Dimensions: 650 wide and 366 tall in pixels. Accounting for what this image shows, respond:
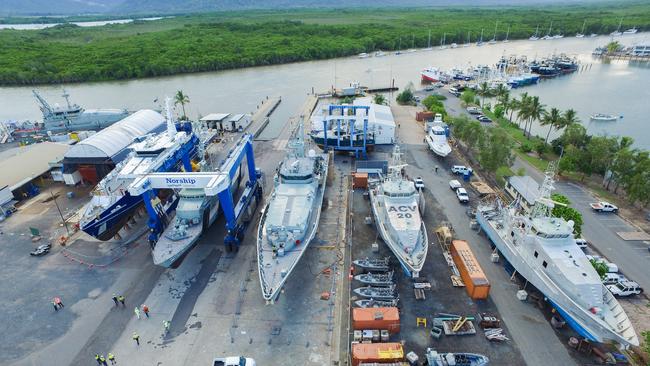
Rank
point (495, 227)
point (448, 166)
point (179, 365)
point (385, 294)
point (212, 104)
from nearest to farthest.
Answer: point (179, 365)
point (385, 294)
point (495, 227)
point (448, 166)
point (212, 104)

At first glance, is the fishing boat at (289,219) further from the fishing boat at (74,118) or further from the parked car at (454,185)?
the fishing boat at (74,118)

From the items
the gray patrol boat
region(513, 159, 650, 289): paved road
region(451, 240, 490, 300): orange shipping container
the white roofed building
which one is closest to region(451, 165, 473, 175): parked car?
region(513, 159, 650, 289): paved road

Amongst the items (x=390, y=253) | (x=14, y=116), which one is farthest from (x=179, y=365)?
(x=14, y=116)

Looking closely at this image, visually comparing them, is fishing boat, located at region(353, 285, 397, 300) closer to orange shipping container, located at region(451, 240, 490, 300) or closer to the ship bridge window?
orange shipping container, located at region(451, 240, 490, 300)

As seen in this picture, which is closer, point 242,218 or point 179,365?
point 179,365

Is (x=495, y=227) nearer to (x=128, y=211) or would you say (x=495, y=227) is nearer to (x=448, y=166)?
(x=448, y=166)

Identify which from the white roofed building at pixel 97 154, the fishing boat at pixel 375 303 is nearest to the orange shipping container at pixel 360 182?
the fishing boat at pixel 375 303

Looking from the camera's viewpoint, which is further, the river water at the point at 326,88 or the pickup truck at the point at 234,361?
the river water at the point at 326,88
